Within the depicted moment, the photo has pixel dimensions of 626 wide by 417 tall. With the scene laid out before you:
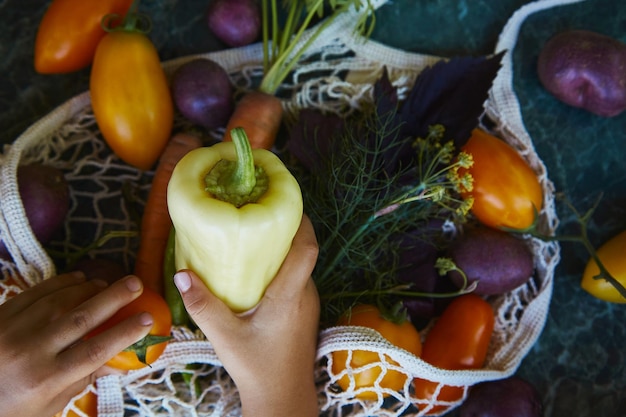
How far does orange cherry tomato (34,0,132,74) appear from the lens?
1.01 m

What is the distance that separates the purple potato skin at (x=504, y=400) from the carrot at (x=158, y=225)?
0.53m

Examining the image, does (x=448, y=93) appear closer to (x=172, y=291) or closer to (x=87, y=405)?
(x=172, y=291)

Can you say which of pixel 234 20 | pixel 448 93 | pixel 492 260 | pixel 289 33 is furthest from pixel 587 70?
pixel 234 20

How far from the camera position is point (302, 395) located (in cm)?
89

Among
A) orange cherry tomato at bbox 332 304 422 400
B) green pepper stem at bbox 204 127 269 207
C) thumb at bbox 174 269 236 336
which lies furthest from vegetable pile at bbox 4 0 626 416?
green pepper stem at bbox 204 127 269 207

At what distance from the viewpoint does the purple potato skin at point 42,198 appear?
3.03 feet

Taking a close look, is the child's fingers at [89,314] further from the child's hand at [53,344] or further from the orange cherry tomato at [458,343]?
the orange cherry tomato at [458,343]

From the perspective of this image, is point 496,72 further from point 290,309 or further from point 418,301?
point 290,309

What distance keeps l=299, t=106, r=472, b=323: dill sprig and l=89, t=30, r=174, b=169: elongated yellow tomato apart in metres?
0.26

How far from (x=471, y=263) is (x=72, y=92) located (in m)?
0.76

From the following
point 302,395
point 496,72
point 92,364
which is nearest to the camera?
point 92,364

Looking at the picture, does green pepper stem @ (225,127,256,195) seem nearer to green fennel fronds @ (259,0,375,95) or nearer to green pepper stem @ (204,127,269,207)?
green pepper stem @ (204,127,269,207)

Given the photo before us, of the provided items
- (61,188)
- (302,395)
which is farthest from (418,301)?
(61,188)

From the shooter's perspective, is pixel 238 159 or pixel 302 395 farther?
pixel 302 395
